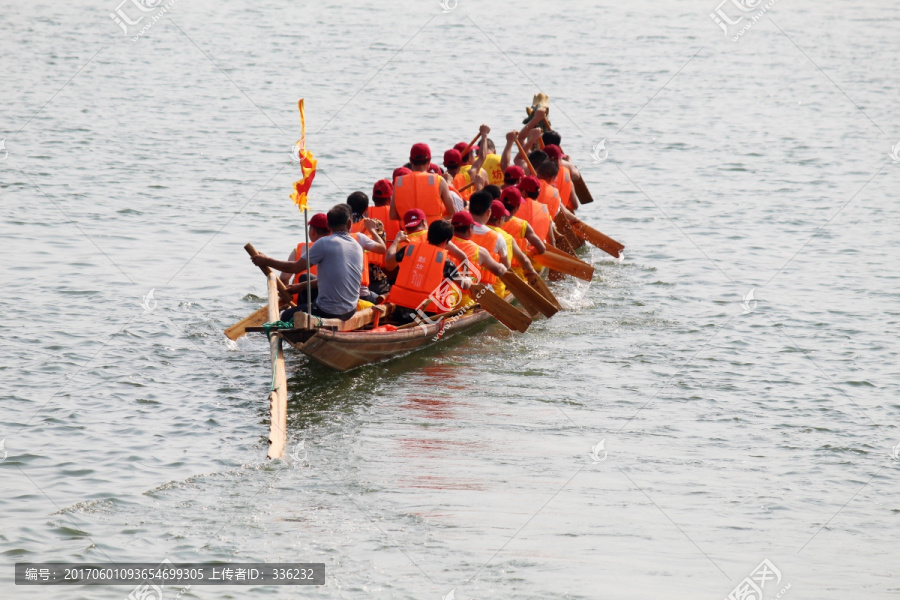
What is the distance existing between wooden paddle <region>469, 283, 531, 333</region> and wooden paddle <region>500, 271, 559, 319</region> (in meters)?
0.37

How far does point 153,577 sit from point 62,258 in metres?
8.28

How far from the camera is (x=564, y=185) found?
15.1 m

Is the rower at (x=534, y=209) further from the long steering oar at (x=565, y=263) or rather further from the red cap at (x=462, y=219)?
the red cap at (x=462, y=219)

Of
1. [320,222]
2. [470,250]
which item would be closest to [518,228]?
[470,250]

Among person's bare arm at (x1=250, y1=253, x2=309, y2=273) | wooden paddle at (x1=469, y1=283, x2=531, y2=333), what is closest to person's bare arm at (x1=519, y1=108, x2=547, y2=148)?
wooden paddle at (x1=469, y1=283, x2=531, y2=333)

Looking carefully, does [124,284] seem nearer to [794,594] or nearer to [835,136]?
[794,594]

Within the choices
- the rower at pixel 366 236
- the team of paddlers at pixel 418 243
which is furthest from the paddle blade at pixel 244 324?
the rower at pixel 366 236

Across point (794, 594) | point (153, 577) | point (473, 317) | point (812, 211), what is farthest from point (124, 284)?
point (812, 211)

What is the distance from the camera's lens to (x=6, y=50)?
28938 millimetres

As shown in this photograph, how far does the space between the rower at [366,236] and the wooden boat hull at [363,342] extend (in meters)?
0.70

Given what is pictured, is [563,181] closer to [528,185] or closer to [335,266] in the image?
[528,185]

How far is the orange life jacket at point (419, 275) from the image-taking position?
10695 millimetres

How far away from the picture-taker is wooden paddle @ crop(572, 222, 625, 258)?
48.3 ft

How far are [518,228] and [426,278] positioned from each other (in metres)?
2.00
